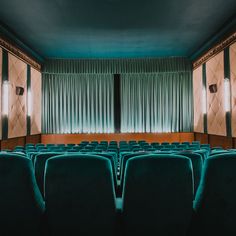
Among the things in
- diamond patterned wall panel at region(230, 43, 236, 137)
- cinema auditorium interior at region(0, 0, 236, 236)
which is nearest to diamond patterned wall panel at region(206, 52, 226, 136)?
cinema auditorium interior at region(0, 0, 236, 236)

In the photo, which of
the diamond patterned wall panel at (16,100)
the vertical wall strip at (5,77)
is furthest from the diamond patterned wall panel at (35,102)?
the vertical wall strip at (5,77)

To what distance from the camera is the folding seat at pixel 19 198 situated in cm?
198

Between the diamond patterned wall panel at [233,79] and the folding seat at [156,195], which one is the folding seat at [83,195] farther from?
the diamond patterned wall panel at [233,79]

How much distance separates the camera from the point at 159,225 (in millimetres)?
1913

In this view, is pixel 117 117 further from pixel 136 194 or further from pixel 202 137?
pixel 136 194

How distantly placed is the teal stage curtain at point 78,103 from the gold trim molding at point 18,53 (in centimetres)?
139

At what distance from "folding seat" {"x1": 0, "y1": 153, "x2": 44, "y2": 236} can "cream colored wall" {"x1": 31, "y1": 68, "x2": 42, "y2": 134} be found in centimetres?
1216

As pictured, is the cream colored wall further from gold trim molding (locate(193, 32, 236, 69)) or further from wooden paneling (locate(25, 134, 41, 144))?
gold trim molding (locate(193, 32, 236, 69))

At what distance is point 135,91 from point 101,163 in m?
14.1

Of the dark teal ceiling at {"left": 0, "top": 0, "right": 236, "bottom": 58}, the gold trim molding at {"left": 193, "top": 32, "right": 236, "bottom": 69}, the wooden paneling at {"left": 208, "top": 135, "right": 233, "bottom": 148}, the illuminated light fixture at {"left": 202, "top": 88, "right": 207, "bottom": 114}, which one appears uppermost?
the dark teal ceiling at {"left": 0, "top": 0, "right": 236, "bottom": 58}

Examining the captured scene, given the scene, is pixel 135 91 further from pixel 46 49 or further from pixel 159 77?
pixel 46 49

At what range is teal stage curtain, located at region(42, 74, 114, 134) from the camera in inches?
610

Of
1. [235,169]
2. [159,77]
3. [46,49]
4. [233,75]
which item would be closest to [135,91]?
[159,77]

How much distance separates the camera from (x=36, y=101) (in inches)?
570
